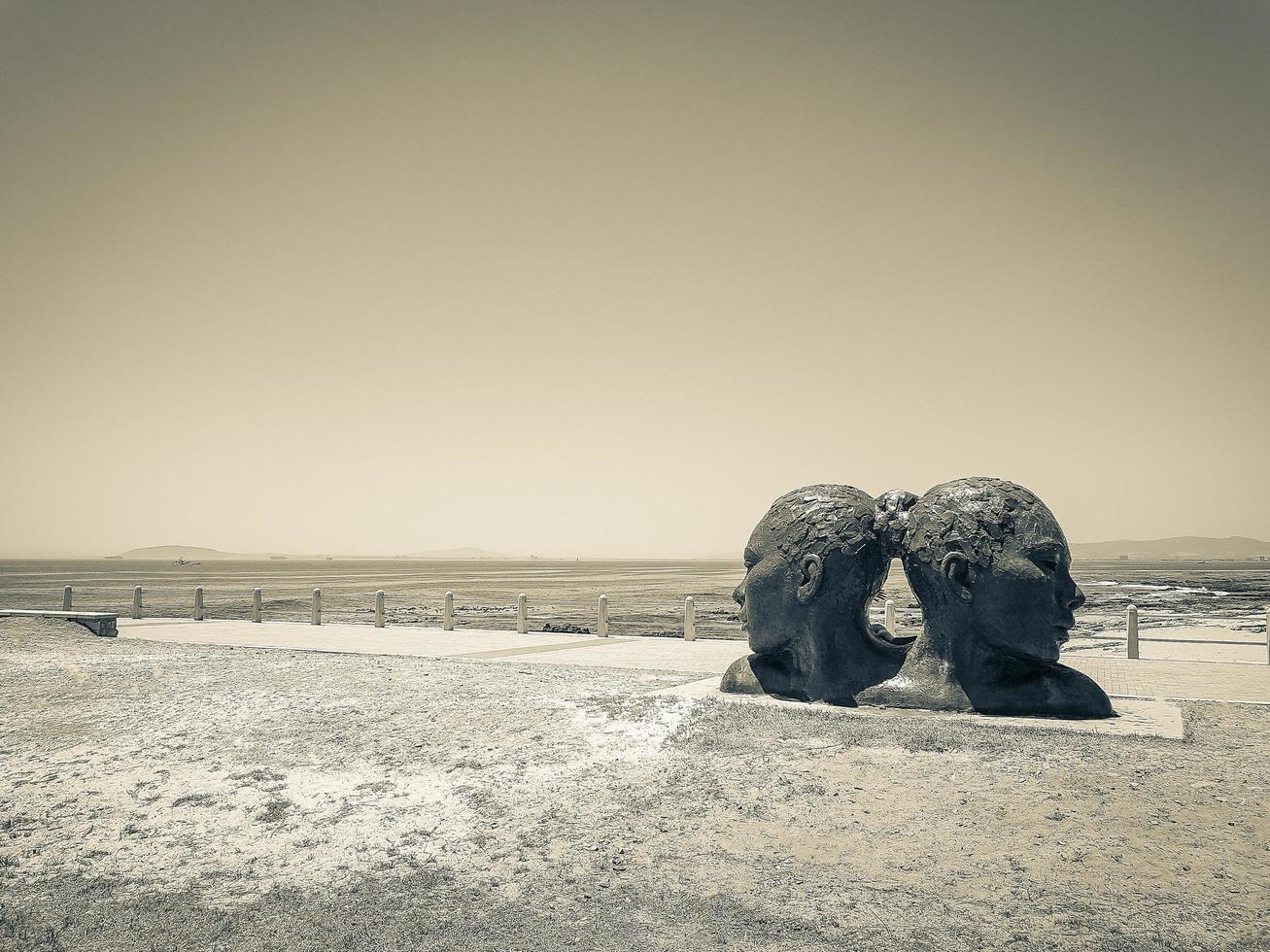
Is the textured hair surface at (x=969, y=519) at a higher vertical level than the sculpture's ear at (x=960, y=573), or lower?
higher

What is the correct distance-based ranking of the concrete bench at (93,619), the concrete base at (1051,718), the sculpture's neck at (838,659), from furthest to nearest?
the concrete bench at (93,619) < the sculpture's neck at (838,659) < the concrete base at (1051,718)

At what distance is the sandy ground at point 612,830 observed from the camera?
4.57m

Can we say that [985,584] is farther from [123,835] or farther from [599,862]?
[123,835]

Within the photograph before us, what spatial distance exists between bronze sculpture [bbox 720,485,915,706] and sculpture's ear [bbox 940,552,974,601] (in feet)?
2.90

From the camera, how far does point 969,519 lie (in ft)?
29.4

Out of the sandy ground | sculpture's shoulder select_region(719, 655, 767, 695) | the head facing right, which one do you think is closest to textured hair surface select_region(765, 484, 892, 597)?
the head facing right

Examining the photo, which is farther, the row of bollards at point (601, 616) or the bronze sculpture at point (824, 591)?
the row of bollards at point (601, 616)

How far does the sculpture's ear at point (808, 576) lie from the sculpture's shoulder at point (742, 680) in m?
1.22

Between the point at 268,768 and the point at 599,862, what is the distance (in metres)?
3.36

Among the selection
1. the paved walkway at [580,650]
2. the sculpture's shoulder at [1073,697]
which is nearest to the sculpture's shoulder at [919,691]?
the sculpture's shoulder at [1073,697]

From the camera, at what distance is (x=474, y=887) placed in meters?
5.05

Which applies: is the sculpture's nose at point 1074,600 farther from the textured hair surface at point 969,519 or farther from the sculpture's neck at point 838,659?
the sculpture's neck at point 838,659

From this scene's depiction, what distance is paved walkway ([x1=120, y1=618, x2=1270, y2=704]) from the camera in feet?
38.8

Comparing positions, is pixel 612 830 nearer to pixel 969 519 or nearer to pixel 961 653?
pixel 961 653
